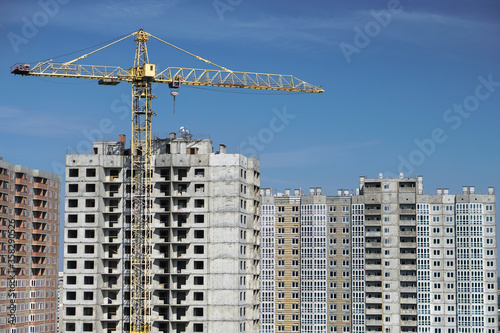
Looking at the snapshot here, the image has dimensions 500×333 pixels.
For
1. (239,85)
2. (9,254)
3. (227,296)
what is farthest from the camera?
(9,254)

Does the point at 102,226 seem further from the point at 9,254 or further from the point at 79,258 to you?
the point at 9,254

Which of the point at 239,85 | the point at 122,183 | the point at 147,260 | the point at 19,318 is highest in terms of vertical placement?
the point at 239,85

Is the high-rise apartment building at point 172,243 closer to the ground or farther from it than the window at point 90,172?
closer to the ground

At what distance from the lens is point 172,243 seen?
137 m

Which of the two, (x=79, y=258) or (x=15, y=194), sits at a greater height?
(x=15, y=194)

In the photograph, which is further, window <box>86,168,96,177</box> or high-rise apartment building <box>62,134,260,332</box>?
window <box>86,168,96,177</box>

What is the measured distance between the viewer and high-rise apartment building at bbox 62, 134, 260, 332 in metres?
136

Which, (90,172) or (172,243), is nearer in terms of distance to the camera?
(172,243)

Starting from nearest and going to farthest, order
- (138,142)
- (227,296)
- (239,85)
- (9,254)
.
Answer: (227,296) < (138,142) < (239,85) < (9,254)

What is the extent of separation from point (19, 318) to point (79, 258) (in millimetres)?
67717

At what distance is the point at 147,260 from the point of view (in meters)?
138

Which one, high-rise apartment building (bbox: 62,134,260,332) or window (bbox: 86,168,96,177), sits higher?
window (bbox: 86,168,96,177)

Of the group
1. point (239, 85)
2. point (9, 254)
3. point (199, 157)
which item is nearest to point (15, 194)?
point (9, 254)

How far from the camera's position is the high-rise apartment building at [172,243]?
136m
